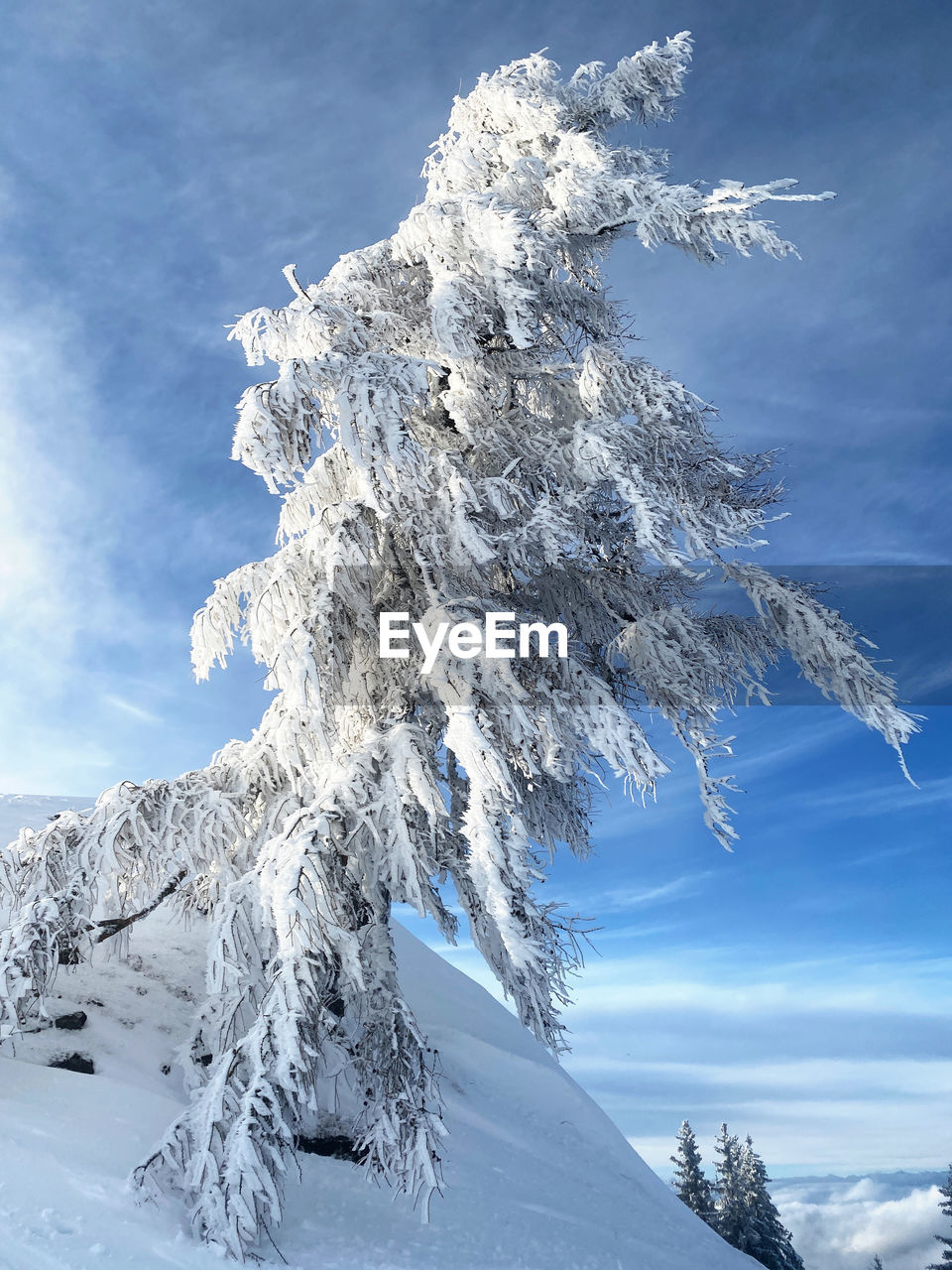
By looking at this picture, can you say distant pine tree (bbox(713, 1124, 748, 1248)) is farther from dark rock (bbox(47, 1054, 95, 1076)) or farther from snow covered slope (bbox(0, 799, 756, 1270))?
dark rock (bbox(47, 1054, 95, 1076))

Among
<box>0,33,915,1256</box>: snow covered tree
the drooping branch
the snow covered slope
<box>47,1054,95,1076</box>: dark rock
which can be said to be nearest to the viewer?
the snow covered slope

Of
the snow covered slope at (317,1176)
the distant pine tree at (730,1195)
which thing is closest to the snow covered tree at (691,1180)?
the distant pine tree at (730,1195)

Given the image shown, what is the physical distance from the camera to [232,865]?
6.96m

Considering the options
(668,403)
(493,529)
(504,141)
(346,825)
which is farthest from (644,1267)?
(504,141)

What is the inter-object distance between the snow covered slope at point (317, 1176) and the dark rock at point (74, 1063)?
0.28 feet

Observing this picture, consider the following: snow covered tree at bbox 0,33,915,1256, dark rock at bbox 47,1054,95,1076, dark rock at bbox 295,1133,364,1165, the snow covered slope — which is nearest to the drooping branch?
snow covered tree at bbox 0,33,915,1256

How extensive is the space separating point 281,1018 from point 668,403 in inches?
227

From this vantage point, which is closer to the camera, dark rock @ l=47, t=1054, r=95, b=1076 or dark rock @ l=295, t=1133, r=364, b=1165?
dark rock @ l=47, t=1054, r=95, b=1076

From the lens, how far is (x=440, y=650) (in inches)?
264

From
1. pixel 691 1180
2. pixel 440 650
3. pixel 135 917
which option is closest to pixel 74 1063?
pixel 135 917

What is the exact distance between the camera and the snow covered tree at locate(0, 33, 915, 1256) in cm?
574

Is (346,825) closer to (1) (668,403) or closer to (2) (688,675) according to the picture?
(2) (688,675)

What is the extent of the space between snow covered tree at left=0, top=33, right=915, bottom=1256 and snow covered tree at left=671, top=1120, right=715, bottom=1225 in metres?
21.3

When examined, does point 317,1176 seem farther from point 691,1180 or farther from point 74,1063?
point 691,1180
